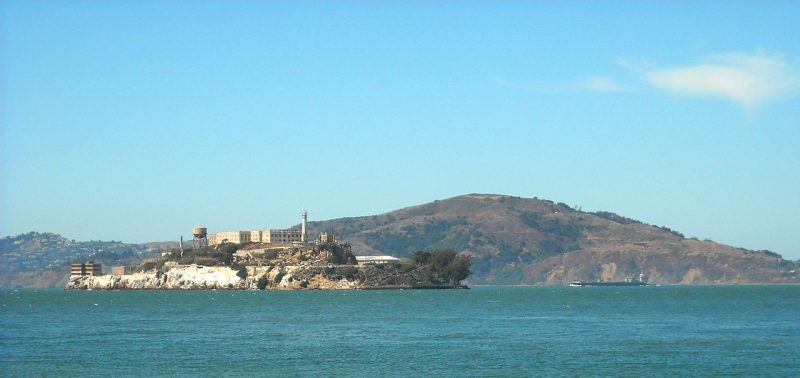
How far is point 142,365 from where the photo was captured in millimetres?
66812

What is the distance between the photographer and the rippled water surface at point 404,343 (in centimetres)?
6525

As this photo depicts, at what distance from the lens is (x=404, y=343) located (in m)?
82.7

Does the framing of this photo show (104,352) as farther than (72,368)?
Yes

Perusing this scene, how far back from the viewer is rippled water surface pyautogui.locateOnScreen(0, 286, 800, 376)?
65.2 metres

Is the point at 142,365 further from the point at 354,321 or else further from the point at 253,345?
the point at 354,321

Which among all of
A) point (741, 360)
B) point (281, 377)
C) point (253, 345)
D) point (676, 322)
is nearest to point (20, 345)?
point (253, 345)

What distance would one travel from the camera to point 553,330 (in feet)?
314

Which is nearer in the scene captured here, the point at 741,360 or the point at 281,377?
the point at 281,377

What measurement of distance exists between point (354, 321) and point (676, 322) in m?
32.2

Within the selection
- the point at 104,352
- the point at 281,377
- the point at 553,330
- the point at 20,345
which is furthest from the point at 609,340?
the point at 20,345

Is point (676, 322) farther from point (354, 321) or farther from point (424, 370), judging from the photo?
point (424, 370)

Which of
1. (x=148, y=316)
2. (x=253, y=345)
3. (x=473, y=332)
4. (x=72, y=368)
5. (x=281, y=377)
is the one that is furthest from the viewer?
(x=148, y=316)

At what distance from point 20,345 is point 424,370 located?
34.6 meters

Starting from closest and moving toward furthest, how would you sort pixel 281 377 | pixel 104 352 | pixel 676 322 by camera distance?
pixel 281 377, pixel 104 352, pixel 676 322
